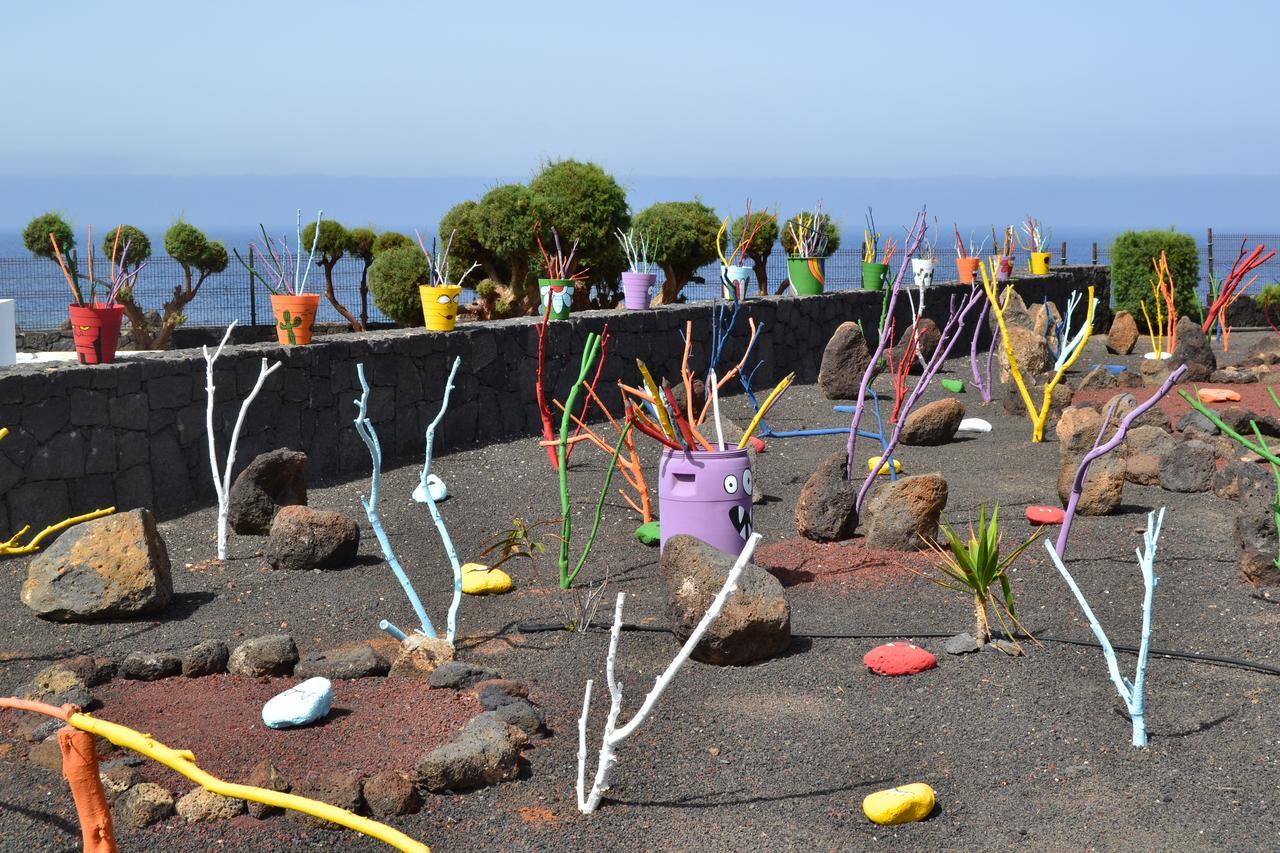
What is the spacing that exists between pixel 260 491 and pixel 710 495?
2.22m

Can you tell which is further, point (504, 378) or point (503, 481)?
point (504, 378)

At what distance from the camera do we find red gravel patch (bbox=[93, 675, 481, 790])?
3.47m

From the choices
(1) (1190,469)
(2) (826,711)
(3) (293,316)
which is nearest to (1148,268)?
(1) (1190,469)

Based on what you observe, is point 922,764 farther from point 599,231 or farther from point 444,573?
point 599,231

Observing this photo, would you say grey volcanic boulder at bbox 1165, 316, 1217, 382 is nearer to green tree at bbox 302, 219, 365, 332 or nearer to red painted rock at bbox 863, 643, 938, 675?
red painted rock at bbox 863, 643, 938, 675

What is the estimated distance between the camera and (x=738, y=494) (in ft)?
17.5

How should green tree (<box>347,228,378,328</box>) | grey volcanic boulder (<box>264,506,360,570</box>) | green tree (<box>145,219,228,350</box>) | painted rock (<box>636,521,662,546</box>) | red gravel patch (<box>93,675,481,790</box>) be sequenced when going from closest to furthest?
red gravel patch (<box>93,675,481,790</box>) → grey volcanic boulder (<box>264,506,360,570</box>) → painted rock (<box>636,521,662,546</box>) → green tree (<box>145,219,228,350</box>) → green tree (<box>347,228,378,328</box>)

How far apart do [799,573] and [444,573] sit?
1517mm

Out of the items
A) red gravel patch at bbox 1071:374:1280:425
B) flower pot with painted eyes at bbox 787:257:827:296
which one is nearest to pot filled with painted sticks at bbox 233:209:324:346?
red gravel patch at bbox 1071:374:1280:425

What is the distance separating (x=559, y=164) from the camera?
15.6 m

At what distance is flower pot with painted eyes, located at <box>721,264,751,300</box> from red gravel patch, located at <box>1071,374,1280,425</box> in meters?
2.88

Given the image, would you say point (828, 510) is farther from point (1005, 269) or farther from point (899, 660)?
point (1005, 269)

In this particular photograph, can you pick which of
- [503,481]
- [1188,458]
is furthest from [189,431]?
[1188,458]

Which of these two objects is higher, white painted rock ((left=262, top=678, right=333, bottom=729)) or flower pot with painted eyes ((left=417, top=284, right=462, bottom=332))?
flower pot with painted eyes ((left=417, top=284, right=462, bottom=332))
